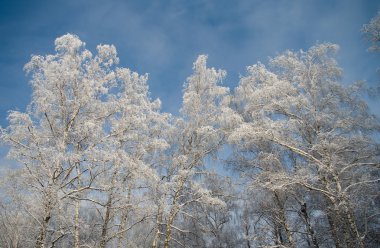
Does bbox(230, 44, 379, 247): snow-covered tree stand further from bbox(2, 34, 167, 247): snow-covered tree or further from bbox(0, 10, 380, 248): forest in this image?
bbox(2, 34, 167, 247): snow-covered tree

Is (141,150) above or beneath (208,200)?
above

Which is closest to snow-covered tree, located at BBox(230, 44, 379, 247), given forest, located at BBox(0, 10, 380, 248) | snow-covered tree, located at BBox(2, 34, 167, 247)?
forest, located at BBox(0, 10, 380, 248)

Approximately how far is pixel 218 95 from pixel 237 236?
1146cm

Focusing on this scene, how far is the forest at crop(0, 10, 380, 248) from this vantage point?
1099 cm

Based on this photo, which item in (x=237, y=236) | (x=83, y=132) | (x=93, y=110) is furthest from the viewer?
(x=237, y=236)

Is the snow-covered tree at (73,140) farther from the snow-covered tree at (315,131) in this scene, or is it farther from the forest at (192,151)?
the snow-covered tree at (315,131)

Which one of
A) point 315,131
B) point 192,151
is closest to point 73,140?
point 192,151

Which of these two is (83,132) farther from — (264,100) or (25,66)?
(264,100)

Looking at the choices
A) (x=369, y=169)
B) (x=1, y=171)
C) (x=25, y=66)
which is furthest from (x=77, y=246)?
(x=369, y=169)

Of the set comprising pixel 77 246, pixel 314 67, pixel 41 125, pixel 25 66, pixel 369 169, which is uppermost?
pixel 314 67

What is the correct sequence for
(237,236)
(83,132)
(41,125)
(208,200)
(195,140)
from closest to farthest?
(83,132), (41,125), (208,200), (195,140), (237,236)

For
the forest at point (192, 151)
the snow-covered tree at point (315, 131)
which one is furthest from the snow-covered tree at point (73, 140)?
the snow-covered tree at point (315, 131)

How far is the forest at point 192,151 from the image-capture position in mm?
10992

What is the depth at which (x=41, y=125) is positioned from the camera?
12.1m
